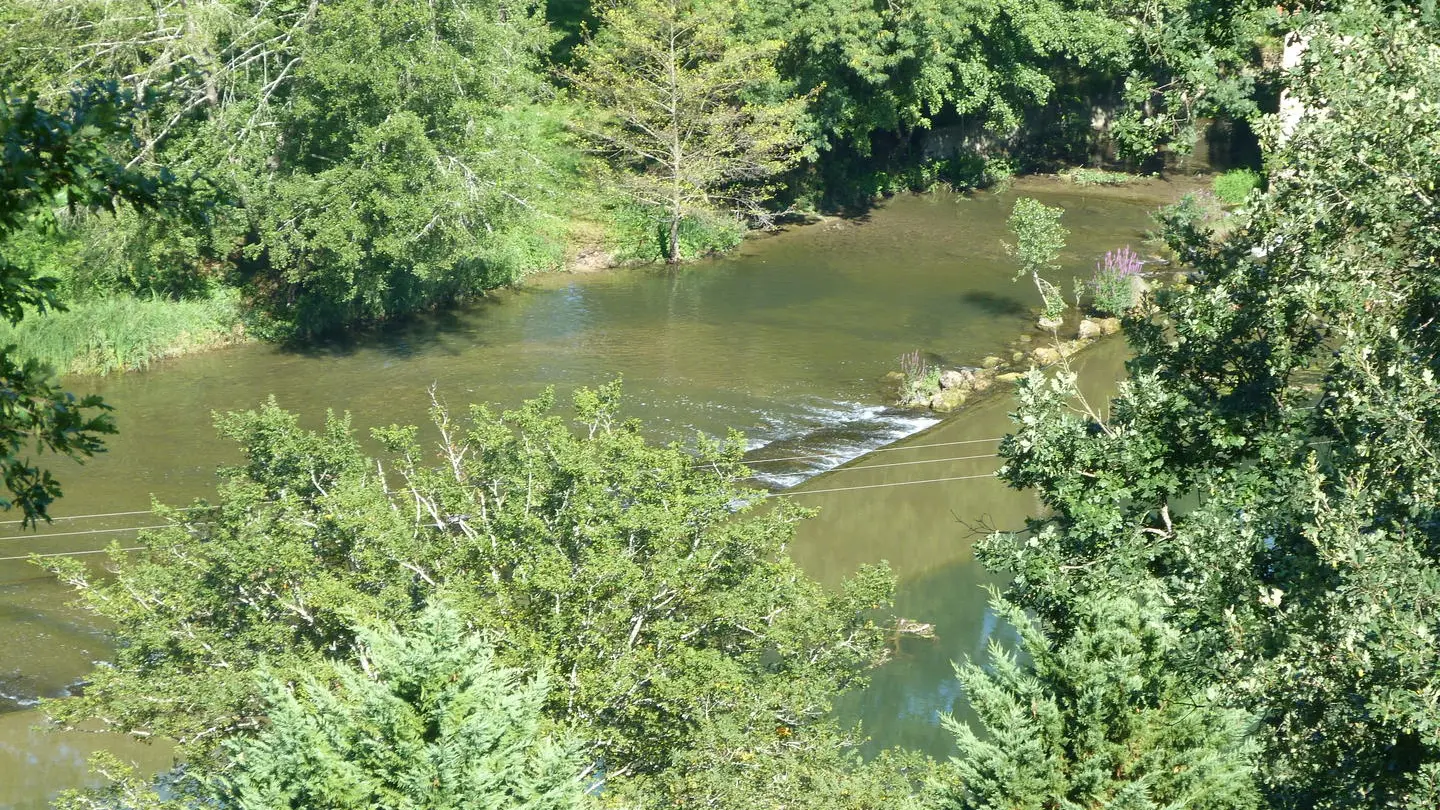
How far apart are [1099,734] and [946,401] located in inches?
762

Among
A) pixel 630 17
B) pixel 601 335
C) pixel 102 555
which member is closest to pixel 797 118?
pixel 630 17

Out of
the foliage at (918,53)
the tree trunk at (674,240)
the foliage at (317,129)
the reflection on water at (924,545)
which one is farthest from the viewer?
the foliage at (918,53)

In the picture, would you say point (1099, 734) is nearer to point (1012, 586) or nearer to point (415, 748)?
point (1012, 586)

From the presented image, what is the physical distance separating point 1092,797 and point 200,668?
30.1 feet

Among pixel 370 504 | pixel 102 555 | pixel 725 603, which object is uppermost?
pixel 370 504

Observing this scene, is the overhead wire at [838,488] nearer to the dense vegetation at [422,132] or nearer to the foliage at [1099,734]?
the dense vegetation at [422,132]

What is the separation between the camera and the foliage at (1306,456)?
27.7ft

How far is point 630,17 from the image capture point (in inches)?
1425

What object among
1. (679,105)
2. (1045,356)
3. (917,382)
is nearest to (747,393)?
(917,382)

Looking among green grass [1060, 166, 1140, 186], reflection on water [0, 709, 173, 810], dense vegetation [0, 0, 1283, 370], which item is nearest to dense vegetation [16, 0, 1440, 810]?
reflection on water [0, 709, 173, 810]

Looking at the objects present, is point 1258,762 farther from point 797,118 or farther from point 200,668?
point 797,118

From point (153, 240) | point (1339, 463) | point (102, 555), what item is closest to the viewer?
point (1339, 463)

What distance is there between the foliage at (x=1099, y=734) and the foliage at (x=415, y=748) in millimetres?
2861

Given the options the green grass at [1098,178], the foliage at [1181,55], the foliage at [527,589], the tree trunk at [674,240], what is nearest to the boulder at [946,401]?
the tree trunk at [674,240]
